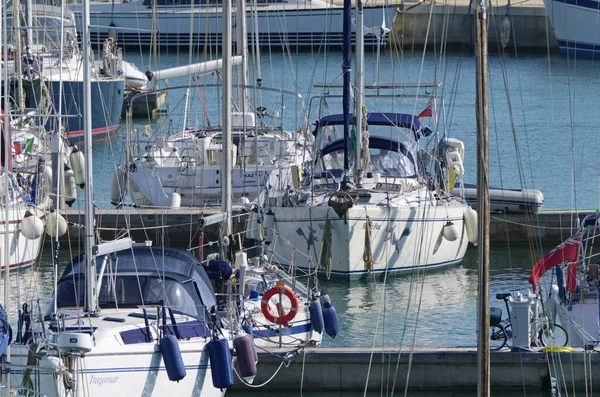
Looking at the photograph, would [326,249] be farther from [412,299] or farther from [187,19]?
[187,19]

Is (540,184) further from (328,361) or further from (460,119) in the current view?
(328,361)

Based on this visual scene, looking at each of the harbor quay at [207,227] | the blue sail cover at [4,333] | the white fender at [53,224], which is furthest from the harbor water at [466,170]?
the blue sail cover at [4,333]

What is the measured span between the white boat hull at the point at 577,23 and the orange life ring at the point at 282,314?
50.0m

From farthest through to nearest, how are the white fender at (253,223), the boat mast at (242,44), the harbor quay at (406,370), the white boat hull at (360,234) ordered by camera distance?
1. the boat mast at (242,44)
2. the white boat hull at (360,234)
3. the white fender at (253,223)
4. the harbor quay at (406,370)

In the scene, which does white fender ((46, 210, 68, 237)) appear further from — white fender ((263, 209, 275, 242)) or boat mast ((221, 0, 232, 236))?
boat mast ((221, 0, 232, 236))

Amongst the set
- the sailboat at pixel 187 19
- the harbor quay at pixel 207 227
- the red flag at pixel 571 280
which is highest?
the sailboat at pixel 187 19

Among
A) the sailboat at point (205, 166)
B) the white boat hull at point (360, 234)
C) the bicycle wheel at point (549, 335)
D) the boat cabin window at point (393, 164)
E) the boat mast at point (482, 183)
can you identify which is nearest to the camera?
the boat mast at point (482, 183)

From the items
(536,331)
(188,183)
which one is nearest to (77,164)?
(188,183)

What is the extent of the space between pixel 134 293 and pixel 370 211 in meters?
9.35

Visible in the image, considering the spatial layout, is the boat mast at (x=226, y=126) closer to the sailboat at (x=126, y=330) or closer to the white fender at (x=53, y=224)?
the sailboat at (x=126, y=330)

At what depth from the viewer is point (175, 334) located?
17.6 meters

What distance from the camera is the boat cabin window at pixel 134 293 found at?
18.2 m

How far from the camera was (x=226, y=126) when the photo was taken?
71.3 feet

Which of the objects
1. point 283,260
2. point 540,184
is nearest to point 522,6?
point 540,184
